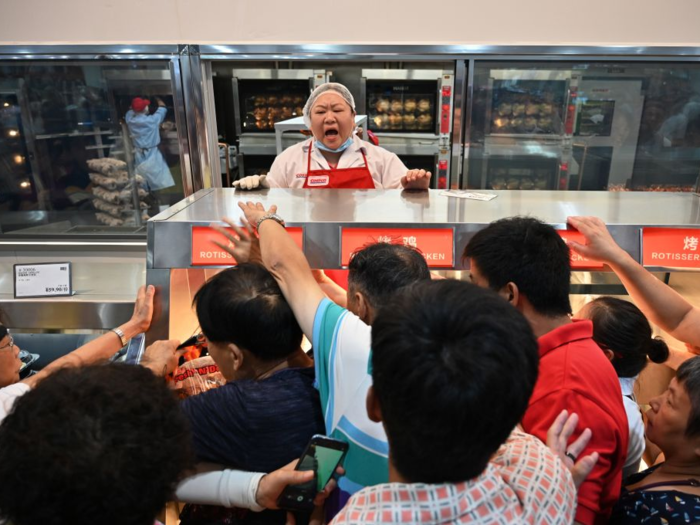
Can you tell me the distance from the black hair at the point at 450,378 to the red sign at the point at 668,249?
70 centimetres

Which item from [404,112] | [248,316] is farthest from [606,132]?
[248,316]

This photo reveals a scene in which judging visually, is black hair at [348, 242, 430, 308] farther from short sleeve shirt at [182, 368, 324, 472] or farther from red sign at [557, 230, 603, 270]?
red sign at [557, 230, 603, 270]

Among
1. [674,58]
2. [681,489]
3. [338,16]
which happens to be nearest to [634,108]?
[674,58]

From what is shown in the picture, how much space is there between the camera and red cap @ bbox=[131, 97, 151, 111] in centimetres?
263

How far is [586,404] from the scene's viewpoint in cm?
75

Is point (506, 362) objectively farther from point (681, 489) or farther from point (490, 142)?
point (490, 142)

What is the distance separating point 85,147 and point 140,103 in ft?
1.52

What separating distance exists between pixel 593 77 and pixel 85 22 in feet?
8.64

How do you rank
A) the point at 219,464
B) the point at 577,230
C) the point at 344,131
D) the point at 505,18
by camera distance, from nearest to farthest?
the point at 219,464, the point at 577,230, the point at 344,131, the point at 505,18

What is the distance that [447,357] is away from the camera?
0.48 metres

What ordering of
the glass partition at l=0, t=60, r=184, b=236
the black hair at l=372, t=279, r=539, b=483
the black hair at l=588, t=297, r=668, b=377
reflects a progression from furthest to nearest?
1. the glass partition at l=0, t=60, r=184, b=236
2. the black hair at l=588, t=297, r=668, b=377
3. the black hair at l=372, t=279, r=539, b=483

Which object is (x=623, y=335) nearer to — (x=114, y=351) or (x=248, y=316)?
(x=248, y=316)

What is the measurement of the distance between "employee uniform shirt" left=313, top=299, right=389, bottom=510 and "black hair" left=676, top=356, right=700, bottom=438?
0.55 m

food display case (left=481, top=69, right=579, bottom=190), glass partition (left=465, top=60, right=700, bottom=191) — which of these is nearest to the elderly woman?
glass partition (left=465, top=60, right=700, bottom=191)
